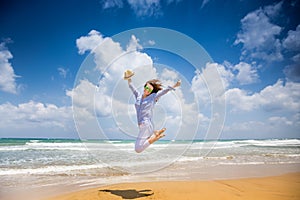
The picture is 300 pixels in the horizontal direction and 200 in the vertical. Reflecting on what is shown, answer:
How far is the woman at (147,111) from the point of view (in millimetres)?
6191

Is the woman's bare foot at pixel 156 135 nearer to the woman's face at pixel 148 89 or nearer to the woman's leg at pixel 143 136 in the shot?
the woman's leg at pixel 143 136

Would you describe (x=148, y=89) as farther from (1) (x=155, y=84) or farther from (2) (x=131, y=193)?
(2) (x=131, y=193)

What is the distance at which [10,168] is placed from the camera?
11.8 m

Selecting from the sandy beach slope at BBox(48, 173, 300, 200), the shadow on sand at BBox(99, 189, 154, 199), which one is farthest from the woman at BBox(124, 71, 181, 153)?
the sandy beach slope at BBox(48, 173, 300, 200)

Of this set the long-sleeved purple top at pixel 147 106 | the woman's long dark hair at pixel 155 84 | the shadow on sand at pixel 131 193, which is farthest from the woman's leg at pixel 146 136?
the shadow on sand at pixel 131 193

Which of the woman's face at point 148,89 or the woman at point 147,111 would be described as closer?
the woman at point 147,111

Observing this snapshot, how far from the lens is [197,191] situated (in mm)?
6742

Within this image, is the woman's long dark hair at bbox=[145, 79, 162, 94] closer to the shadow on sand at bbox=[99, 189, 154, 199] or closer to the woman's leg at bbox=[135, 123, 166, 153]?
the woman's leg at bbox=[135, 123, 166, 153]

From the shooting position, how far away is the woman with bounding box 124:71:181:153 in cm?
619

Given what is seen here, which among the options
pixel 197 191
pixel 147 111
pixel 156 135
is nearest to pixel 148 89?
pixel 147 111

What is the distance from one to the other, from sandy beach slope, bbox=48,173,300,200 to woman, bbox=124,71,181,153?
1326 millimetres

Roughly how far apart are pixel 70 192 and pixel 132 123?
2.63 meters

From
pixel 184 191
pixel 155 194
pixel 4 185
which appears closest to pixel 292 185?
pixel 184 191

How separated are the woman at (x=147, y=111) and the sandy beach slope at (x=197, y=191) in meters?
1.33
